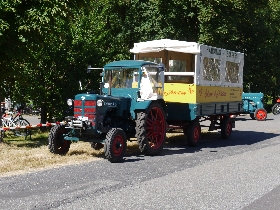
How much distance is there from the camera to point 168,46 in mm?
14500

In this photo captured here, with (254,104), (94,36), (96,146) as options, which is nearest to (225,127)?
(96,146)

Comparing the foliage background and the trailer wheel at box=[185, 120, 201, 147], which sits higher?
the foliage background

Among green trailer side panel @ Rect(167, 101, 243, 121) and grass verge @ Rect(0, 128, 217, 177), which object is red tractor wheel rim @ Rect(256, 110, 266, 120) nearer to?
green trailer side panel @ Rect(167, 101, 243, 121)

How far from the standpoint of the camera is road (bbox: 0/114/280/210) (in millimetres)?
6918

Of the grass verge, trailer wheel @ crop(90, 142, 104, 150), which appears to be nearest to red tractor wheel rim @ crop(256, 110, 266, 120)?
the grass verge

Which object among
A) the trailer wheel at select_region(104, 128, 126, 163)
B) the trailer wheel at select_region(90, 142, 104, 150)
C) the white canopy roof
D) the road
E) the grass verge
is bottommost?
the road

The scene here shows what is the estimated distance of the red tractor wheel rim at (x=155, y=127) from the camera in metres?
12.3

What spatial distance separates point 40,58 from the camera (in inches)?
741

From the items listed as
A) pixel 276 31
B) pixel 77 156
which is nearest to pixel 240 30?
pixel 276 31

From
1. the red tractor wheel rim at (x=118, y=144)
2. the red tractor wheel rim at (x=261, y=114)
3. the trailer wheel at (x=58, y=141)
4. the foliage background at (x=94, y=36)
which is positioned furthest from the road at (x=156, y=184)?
the red tractor wheel rim at (x=261, y=114)

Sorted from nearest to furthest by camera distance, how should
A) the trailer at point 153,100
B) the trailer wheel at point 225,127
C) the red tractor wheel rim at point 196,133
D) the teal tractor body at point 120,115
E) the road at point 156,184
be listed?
the road at point 156,184 < the teal tractor body at point 120,115 < the trailer at point 153,100 < the red tractor wheel rim at point 196,133 < the trailer wheel at point 225,127

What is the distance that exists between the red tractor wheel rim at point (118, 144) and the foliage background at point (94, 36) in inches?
167

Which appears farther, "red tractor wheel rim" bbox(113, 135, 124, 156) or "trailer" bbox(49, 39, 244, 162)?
"trailer" bbox(49, 39, 244, 162)

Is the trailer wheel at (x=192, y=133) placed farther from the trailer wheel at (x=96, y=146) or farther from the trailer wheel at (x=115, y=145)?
the trailer wheel at (x=115, y=145)
